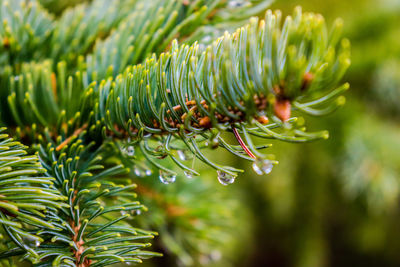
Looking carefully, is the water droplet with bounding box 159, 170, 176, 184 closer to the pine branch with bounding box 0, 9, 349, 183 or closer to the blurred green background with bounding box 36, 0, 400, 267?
the pine branch with bounding box 0, 9, 349, 183

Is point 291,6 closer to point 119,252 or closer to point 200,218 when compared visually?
point 200,218

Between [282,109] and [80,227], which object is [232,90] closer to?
[282,109]

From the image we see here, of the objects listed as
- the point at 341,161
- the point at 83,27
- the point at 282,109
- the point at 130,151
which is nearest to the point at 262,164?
the point at 282,109

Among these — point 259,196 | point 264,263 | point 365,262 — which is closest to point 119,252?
point 259,196

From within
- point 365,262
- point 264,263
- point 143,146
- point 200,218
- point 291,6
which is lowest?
point 365,262

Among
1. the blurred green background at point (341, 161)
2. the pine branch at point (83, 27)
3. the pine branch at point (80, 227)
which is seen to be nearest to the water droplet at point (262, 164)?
the pine branch at point (80, 227)

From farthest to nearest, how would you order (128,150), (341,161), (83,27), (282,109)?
(341,161)
(83,27)
(128,150)
(282,109)

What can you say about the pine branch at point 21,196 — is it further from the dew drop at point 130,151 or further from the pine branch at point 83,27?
the pine branch at point 83,27

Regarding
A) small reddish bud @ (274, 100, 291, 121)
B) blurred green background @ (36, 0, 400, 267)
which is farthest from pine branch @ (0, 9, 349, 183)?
blurred green background @ (36, 0, 400, 267)
